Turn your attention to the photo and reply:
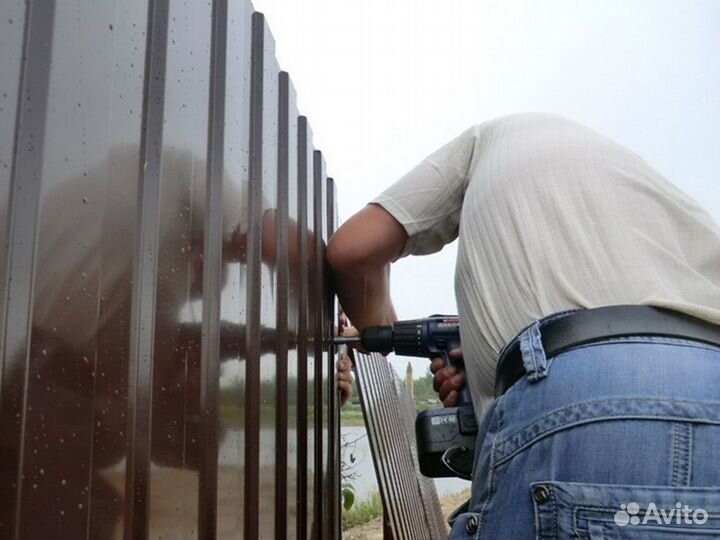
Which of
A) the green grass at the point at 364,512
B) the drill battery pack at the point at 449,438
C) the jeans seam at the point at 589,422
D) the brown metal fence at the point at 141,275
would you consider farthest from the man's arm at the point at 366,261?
the green grass at the point at 364,512

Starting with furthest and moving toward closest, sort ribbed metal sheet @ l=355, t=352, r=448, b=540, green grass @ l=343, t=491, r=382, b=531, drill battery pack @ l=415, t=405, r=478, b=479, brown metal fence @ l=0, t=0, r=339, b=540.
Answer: green grass @ l=343, t=491, r=382, b=531
ribbed metal sheet @ l=355, t=352, r=448, b=540
drill battery pack @ l=415, t=405, r=478, b=479
brown metal fence @ l=0, t=0, r=339, b=540

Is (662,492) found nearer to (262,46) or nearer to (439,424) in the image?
(439,424)

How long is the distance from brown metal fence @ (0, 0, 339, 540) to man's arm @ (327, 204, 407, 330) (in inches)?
10.6

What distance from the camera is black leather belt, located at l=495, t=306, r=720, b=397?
4.48 feet

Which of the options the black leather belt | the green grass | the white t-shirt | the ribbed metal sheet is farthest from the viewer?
→ the green grass

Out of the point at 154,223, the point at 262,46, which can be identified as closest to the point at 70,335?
the point at 154,223

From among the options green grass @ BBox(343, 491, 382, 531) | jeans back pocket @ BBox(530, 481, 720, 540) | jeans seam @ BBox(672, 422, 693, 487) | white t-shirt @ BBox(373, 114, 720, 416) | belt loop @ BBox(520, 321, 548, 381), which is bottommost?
green grass @ BBox(343, 491, 382, 531)

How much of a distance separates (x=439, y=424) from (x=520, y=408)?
58 cm

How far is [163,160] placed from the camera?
1115 millimetres

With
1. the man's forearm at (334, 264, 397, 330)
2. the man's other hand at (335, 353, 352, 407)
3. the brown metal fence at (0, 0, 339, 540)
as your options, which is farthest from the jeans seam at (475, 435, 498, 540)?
the man's other hand at (335, 353, 352, 407)

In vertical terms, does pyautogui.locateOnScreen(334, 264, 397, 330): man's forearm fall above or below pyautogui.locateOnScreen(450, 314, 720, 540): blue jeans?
above

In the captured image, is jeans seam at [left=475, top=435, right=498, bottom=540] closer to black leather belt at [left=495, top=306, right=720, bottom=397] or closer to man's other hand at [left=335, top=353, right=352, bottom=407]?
black leather belt at [left=495, top=306, right=720, bottom=397]

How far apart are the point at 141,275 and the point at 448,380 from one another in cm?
135

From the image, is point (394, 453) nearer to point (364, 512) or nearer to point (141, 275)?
point (141, 275)
